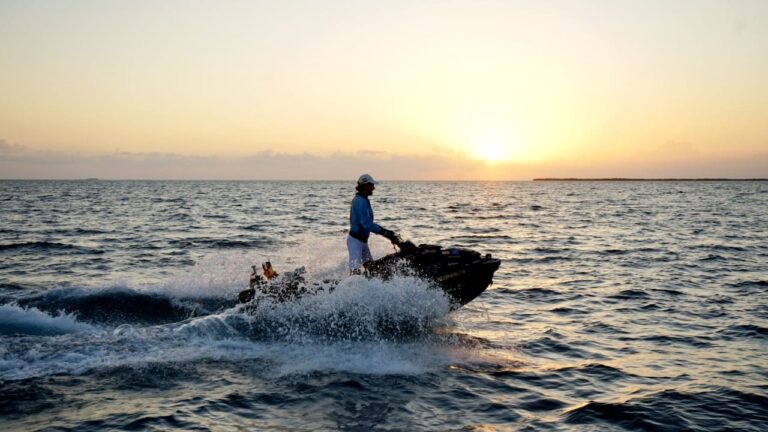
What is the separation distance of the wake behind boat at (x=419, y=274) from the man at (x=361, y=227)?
0.96 feet

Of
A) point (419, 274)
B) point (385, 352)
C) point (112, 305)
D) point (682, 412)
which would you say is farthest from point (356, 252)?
point (682, 412)

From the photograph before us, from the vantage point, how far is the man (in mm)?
12193

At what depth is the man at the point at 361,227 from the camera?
1219cm

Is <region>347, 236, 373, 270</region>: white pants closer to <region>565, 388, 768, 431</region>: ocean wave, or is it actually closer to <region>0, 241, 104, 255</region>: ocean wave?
<region>565, 388, 768, 431</region>: ocean wave

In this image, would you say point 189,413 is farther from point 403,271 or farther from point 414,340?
point 403,271

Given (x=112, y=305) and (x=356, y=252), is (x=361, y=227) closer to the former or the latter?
(x=356, y=252)

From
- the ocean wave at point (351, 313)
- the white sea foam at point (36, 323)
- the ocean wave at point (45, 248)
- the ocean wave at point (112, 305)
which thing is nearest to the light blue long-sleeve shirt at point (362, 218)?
the ocean wave at point (351, 313)

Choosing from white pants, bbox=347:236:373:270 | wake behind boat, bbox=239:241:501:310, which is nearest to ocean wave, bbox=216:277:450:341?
wake behind boat, bbox=239:241:501:310

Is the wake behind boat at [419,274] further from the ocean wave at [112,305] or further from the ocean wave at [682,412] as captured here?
the ocean wave at [682,412]

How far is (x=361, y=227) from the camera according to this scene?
40.5 ft

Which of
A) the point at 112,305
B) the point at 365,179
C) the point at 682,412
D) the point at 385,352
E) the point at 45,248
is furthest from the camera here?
the point at 45,248

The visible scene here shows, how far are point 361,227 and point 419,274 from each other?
1567 mm

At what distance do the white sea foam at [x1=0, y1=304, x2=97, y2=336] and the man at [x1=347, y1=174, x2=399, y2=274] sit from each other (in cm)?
526

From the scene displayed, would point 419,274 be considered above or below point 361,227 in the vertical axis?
below
